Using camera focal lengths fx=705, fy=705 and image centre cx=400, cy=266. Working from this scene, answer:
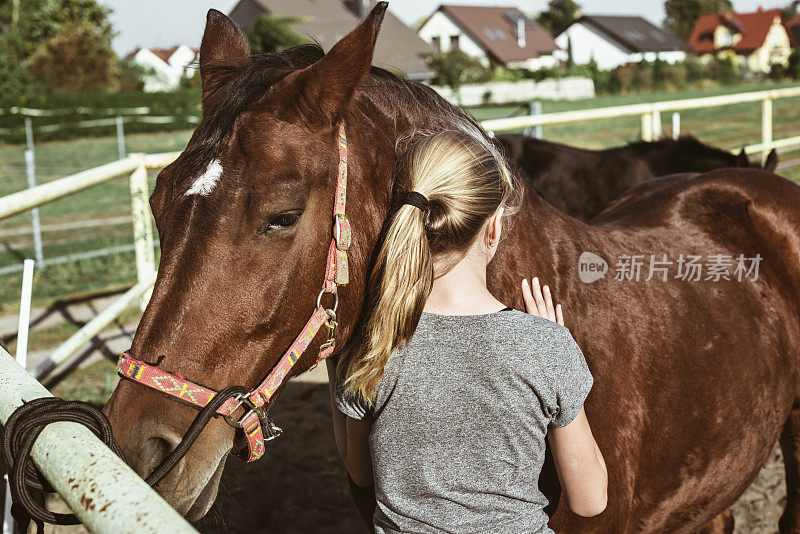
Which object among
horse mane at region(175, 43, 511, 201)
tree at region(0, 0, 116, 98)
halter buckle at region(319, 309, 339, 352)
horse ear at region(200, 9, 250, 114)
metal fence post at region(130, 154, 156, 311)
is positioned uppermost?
tree at region(0, 0, 116, 98)

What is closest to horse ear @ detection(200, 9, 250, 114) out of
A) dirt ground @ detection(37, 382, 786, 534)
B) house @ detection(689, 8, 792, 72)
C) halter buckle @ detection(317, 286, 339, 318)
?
halter buckle @ detection(317, 286, 339, 318)

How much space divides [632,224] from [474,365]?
4.62 ft

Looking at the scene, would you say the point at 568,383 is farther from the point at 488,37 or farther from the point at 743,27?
the point at 743,27

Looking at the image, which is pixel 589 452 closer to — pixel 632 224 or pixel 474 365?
pixel 474 365

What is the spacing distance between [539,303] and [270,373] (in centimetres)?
73

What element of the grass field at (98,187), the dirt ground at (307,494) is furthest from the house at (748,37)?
the dirt ground at (307,494)

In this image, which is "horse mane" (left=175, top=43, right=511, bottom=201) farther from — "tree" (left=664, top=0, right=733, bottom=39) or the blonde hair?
"tree" (left=664, top=0, right=733, bottom=39)

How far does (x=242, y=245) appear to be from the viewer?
1.42 metres

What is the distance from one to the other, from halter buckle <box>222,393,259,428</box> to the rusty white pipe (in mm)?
450

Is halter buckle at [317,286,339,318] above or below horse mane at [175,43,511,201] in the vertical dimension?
below

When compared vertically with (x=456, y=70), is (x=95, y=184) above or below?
above

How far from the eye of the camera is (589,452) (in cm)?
151

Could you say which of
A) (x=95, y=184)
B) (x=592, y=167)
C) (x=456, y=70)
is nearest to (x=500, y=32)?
(x=456, y=70)

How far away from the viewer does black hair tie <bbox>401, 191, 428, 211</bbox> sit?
56.9 inches
